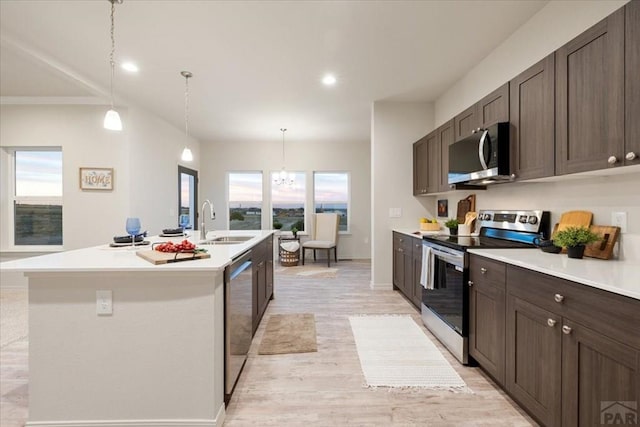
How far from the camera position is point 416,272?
3.44m

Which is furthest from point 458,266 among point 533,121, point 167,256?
point 167,256

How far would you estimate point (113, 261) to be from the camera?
67.8 inches

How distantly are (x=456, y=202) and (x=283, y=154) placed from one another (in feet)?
14.1

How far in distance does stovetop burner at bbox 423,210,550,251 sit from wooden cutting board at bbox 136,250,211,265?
1.93 meters

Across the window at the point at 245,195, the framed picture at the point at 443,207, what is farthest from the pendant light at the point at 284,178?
the framed picture at the point at 443,207

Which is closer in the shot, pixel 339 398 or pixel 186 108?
pixel 339 398

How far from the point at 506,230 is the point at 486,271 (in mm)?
890

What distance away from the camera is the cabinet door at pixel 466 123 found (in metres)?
2.88

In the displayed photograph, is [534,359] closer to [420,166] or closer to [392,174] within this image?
[420,166]

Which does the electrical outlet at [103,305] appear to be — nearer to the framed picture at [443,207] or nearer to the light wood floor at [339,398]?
the light wood floor at [339,398]

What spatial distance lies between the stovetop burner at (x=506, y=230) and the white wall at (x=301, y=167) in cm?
406

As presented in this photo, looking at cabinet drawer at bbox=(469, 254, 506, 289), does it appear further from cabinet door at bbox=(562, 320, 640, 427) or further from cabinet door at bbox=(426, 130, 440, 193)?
cabinet door at bbox=(426, 130, 440, 193)

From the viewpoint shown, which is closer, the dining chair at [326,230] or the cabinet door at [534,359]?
the cabinet door at [534,359]

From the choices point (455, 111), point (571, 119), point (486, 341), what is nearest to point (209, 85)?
point (455, 111)
